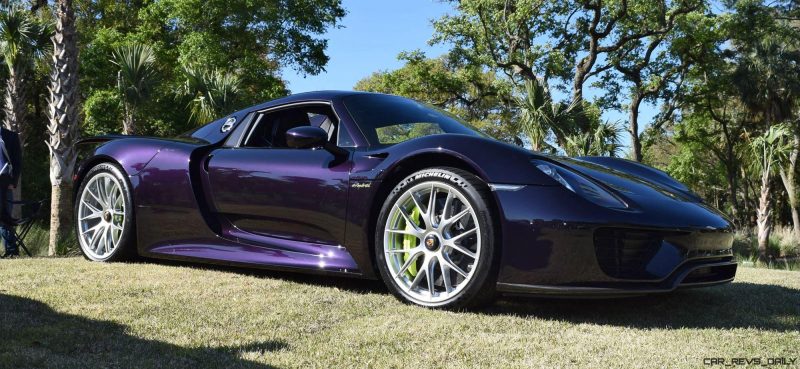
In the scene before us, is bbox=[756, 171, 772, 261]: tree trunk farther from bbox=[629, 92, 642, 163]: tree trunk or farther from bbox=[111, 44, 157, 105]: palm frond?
bbox=[111, 44, 157, 105]: palm frond

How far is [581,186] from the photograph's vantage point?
11.1 feet

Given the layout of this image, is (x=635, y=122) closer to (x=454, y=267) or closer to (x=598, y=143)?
(x=598, y=143)

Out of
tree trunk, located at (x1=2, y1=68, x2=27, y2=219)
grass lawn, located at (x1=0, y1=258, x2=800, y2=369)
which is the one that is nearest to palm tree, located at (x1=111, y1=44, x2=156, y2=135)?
tree trunk, located at (x1=2, y1=68, x2=27, y2=219)

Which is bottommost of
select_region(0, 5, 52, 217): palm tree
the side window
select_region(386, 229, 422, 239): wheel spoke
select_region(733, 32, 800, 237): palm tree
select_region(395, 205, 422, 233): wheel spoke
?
select_region(386, 229, 422, 239): wheel spoke

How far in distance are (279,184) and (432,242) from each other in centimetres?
114

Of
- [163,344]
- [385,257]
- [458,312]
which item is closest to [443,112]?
[385,257]

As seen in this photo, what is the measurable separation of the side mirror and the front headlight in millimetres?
1240

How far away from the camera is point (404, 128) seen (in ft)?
13.8

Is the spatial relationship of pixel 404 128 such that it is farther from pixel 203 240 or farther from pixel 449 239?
pixel 203 240

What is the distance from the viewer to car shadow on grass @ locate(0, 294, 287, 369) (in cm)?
243

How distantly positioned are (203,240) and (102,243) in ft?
3.74

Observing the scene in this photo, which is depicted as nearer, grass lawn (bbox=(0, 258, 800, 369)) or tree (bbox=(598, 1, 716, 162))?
grass lawn (bbox=(0, 258, 800, 369))

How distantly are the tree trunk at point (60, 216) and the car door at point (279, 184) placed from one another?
6.86m

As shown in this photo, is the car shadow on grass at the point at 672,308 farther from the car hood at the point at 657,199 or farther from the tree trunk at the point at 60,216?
the tree trunk at the point at 60,216
